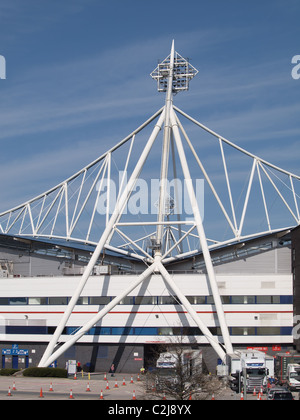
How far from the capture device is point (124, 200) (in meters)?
67.9

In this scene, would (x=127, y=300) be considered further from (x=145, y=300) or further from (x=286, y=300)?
(x=286, y=300)

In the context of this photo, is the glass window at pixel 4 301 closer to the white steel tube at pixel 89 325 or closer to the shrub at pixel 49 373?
the white steel tube at pixel 89 325

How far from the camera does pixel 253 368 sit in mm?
50562

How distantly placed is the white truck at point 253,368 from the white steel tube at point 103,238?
1724cm

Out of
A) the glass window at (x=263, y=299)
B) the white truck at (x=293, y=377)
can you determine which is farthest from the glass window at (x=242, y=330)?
the white truck at (x=293, y=377)

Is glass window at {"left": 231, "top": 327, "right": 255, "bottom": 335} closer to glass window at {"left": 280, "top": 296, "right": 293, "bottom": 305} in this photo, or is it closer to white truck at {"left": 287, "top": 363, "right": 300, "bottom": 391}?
glass window at {"left": 280, "top": 296, "right": 293, "bottom": 305}

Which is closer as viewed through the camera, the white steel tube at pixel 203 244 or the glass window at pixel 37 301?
the white steel tube at pixel 203 244

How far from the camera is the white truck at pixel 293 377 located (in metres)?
51.5

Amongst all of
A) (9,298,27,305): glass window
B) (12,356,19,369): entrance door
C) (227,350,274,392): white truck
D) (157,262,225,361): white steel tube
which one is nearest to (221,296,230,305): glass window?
(157,262,225,361): white steel tube

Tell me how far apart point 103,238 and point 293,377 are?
79.9ft

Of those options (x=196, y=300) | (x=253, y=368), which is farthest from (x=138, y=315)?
(x=253, y=368)

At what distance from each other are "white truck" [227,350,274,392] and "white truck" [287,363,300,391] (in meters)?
1.73
